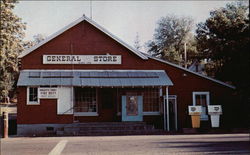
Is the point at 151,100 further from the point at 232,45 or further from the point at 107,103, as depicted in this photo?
the point at 232,45

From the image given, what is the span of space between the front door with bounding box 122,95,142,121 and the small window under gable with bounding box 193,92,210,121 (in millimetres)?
4120

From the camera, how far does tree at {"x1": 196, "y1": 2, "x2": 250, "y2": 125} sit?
23453 millimetres

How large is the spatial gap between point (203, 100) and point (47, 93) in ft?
36.6

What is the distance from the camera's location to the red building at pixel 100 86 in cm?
2216

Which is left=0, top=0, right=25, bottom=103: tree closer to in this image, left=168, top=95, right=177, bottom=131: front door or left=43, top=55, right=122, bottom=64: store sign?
left=43, top=55, right=122, bottom=64: store sign

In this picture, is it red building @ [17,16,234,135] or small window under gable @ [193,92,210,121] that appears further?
small window under gable @ [193,92,210,121]

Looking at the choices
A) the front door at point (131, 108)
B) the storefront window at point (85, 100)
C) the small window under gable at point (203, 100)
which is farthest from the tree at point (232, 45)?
the storefront window at point (85, 100)

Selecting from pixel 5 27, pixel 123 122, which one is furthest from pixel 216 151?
pixel 5 27

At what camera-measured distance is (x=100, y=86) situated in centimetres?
2181

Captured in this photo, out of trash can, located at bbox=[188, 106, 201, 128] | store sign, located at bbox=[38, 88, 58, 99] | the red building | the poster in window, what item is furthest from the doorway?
trash can, located at bbox=[188, 106, 201, 128]

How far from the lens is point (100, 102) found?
23688 mm

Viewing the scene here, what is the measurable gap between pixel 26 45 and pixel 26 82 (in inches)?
789

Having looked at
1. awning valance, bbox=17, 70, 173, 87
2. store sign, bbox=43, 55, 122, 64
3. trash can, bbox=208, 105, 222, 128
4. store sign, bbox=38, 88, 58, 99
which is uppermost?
store sign, bbox=43, 55, 122, 64

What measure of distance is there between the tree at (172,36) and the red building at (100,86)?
34164mm
